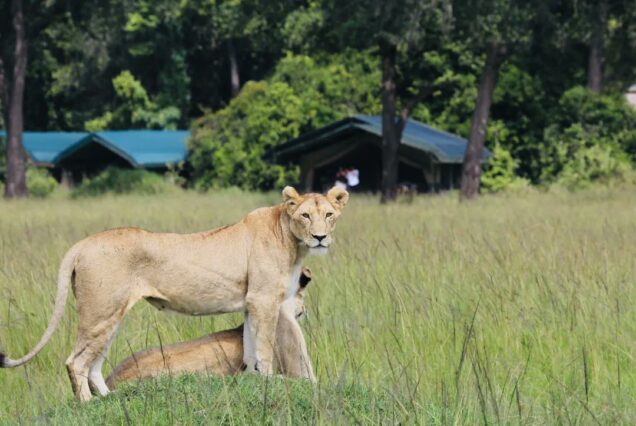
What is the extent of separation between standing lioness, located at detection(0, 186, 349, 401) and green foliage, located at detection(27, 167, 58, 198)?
37239 mm

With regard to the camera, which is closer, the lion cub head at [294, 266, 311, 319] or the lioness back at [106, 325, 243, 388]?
the lioness back at [106, 325, 243, 388]

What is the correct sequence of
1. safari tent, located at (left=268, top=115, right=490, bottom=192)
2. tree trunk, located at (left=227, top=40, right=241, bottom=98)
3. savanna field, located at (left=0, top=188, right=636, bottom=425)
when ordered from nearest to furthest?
savanna field, located at (left=0, top=188, right=636, bottom=425), safari tent, located at (left=268, top=115, right=490, bottom=192), tree trunk, located at (left=227, top=40, right=241, bottom=98)

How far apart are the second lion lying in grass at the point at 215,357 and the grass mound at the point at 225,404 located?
410mm

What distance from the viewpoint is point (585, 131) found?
4134cm

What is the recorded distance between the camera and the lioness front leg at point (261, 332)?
6.46 metres

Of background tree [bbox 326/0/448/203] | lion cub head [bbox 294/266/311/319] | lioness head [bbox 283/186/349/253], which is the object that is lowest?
lion cub head [bbox 294/266/311/319]

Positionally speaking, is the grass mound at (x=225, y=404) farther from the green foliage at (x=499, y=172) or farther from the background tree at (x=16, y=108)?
the green foliage at (x=499, y=172)

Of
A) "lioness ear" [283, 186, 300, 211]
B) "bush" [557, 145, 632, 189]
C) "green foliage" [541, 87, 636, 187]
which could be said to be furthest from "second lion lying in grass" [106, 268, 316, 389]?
"green foliage" [541, 87, 636, 187]

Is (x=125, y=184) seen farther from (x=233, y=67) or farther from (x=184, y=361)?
(x=184, y=361)

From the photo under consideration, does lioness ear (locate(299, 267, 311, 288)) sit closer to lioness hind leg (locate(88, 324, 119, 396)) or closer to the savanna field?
the savanna field

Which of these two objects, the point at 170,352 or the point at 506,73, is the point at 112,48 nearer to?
the point at 506,73

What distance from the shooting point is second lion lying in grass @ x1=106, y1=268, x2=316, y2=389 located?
6.23 m

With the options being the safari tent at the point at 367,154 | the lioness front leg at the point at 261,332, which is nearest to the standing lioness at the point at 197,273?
the lioness front leg at the point at 261,332

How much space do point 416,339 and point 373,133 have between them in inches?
1154
